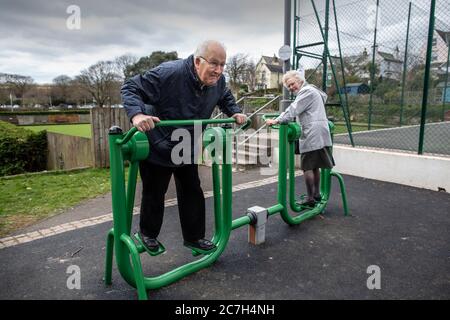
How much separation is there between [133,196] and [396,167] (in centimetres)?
487

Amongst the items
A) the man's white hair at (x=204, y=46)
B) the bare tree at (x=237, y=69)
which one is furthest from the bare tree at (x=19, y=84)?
the man's white hair at (x=204, y=46)

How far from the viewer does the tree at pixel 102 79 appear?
41.8m

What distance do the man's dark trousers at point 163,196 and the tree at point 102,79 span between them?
41498 mm

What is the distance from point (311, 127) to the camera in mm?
3795

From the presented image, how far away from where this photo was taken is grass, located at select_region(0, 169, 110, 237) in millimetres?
4137

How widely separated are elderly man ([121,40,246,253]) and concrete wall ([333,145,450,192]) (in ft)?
13.8

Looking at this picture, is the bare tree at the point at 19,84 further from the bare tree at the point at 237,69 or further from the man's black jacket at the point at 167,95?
the man's black jacket at the point at 167,95

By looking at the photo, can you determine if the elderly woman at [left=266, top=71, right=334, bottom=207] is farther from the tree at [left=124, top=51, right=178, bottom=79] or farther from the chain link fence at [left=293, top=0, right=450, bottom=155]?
the tree at [left=124, top=51, right=178, bottom=79]

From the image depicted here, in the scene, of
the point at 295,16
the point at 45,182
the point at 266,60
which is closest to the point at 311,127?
the point at 295,16

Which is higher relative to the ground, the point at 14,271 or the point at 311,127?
the point at 311,127

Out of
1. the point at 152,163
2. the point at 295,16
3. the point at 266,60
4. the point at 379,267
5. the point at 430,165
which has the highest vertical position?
the point at 266,60

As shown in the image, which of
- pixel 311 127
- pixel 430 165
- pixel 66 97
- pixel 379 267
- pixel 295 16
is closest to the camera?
pixel 379 267

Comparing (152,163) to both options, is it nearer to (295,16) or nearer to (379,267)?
(379,267)
